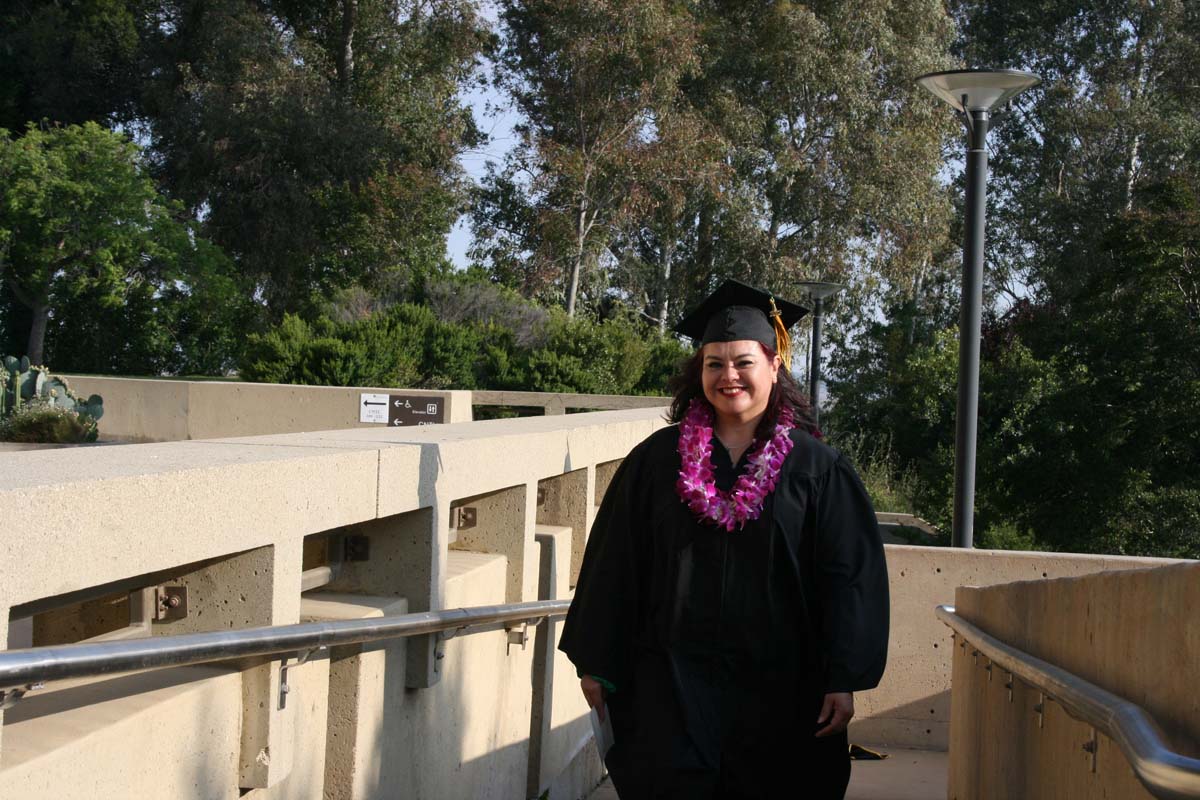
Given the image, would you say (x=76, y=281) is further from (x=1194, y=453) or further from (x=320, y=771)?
(x=320, y=771)

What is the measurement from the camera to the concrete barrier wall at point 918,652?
8672mm

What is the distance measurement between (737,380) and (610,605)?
2.39 ft

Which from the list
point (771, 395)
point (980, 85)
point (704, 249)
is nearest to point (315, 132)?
point (704, 249)

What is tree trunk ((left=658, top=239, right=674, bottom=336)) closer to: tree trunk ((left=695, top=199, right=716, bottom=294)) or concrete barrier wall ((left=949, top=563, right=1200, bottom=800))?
tree trunk ((left=695, top=199, right=716, bottom=294))

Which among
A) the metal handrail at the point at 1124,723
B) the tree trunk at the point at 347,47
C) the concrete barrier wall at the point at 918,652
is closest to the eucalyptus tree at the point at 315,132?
the tree trunk at the point at 347,47

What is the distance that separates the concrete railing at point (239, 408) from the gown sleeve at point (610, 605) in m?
9.67

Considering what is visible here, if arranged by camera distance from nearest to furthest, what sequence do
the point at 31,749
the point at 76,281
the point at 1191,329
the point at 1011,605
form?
the point at 31,749, the point at 1011,605, the point at 1191,329, the point at 76,281

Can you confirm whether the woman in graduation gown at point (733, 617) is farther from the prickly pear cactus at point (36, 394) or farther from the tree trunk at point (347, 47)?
the tree trunk at point (347, 47)

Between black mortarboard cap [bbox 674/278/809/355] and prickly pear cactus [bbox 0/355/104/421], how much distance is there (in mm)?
10130

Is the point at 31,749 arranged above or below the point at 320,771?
above

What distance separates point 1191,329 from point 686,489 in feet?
68.3

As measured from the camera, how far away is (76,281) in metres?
29.0

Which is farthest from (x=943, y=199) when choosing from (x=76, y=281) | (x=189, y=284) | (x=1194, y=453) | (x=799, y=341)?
(x=76, y=281)

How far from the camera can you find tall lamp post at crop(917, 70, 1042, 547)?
30.6ft
